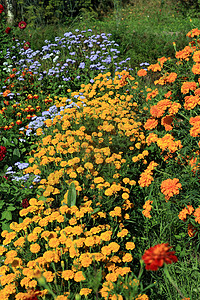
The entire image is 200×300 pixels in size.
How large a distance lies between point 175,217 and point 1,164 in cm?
196

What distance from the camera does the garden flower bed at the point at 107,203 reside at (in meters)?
1.87

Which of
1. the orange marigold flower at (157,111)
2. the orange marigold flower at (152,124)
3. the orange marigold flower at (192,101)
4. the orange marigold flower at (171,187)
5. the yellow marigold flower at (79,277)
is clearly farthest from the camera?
the orange marigold flower at (152,124)

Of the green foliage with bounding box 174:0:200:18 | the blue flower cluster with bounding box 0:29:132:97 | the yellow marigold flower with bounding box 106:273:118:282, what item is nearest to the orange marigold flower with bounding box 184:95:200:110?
the yellow marigold flower with bounding box 106:273:118:282

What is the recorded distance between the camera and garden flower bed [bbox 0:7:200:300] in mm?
1873

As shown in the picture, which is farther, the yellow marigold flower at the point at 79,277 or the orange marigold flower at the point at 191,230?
the orange marigold flower at the point at 191,230

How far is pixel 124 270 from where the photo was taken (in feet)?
6.06

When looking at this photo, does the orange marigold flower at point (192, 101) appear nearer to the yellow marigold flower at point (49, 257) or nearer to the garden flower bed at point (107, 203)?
the garden flower bed at point (107, 203)

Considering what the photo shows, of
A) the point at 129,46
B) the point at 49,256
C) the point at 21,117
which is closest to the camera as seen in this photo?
the point at 49,256

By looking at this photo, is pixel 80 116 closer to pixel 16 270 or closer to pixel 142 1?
pixel 16 270

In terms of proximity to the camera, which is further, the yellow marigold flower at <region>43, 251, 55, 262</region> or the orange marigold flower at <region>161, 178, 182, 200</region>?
the orange marigold flower at <region>161, 178, 182, 200</region>

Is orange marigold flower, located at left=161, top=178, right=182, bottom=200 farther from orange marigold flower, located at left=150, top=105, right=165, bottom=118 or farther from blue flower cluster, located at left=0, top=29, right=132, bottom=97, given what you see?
blue flower cluster, located at left=0, top=29, right=132, bottom=97

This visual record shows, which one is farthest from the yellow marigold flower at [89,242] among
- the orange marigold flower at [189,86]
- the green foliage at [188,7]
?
the green foliage at [188,7]

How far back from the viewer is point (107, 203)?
247 cm

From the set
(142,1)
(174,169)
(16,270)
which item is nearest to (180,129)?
(174,169)
